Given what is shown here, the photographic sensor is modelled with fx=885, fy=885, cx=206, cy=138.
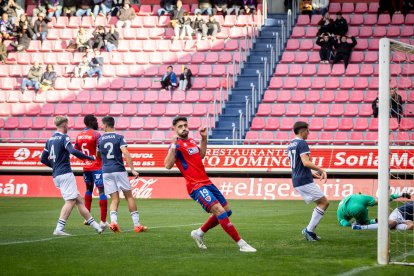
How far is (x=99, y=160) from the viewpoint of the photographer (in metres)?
17.9

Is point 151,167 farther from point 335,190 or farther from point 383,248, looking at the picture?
point 383,248

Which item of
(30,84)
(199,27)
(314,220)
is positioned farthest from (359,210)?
(30,84)

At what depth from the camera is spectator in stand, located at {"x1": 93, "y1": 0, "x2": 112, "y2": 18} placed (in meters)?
40.2

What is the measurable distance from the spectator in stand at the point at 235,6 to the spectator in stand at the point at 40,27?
8.20m

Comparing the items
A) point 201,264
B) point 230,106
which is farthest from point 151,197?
point 201,264

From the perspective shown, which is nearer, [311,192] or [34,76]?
[311,192]

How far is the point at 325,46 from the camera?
34.8 metres

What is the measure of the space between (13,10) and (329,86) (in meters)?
15.5

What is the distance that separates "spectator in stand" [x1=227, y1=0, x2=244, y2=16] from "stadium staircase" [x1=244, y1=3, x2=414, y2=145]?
8.89 ft

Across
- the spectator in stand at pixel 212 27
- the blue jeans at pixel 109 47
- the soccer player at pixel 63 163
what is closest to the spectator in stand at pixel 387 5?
the spectator in stand at pixel 212 27

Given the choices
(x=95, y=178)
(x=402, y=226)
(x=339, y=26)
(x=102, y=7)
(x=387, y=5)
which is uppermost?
(x=102, y=7)

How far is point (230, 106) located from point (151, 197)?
6.07 m

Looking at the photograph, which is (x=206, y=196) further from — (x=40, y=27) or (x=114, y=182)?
(x=40, y=27)

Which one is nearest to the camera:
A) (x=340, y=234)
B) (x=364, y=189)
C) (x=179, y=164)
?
(x=179, y=164)
